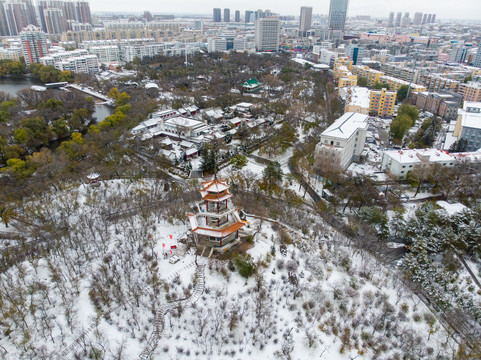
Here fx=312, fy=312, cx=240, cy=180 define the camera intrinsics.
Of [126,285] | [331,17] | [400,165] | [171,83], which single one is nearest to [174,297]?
[126,285]

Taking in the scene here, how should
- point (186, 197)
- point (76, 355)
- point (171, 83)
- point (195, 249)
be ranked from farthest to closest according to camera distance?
point (171, 83)
point (186, 197)
point (195, 249)
point (76, 355)

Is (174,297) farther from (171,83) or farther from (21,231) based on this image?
(171,83)

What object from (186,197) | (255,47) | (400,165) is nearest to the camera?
(186,197)

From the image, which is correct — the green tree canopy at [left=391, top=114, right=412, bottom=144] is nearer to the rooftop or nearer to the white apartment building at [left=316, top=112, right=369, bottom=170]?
the white apartment building at [left=316, top=112, right=369, bottom=170]

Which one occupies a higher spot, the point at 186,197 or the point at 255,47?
the point at 255,47

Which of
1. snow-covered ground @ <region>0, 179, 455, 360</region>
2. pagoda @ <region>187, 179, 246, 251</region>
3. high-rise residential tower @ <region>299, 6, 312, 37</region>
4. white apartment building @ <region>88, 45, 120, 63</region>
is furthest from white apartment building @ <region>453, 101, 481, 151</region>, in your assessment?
high-rise residential tower @ <region>299, 6, 312, 37</region>

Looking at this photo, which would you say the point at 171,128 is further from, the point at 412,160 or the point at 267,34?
the point at 267,34

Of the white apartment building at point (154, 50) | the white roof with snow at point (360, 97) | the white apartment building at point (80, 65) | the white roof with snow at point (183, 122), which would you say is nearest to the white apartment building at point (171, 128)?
the white roof with snow at point (183, 122)
